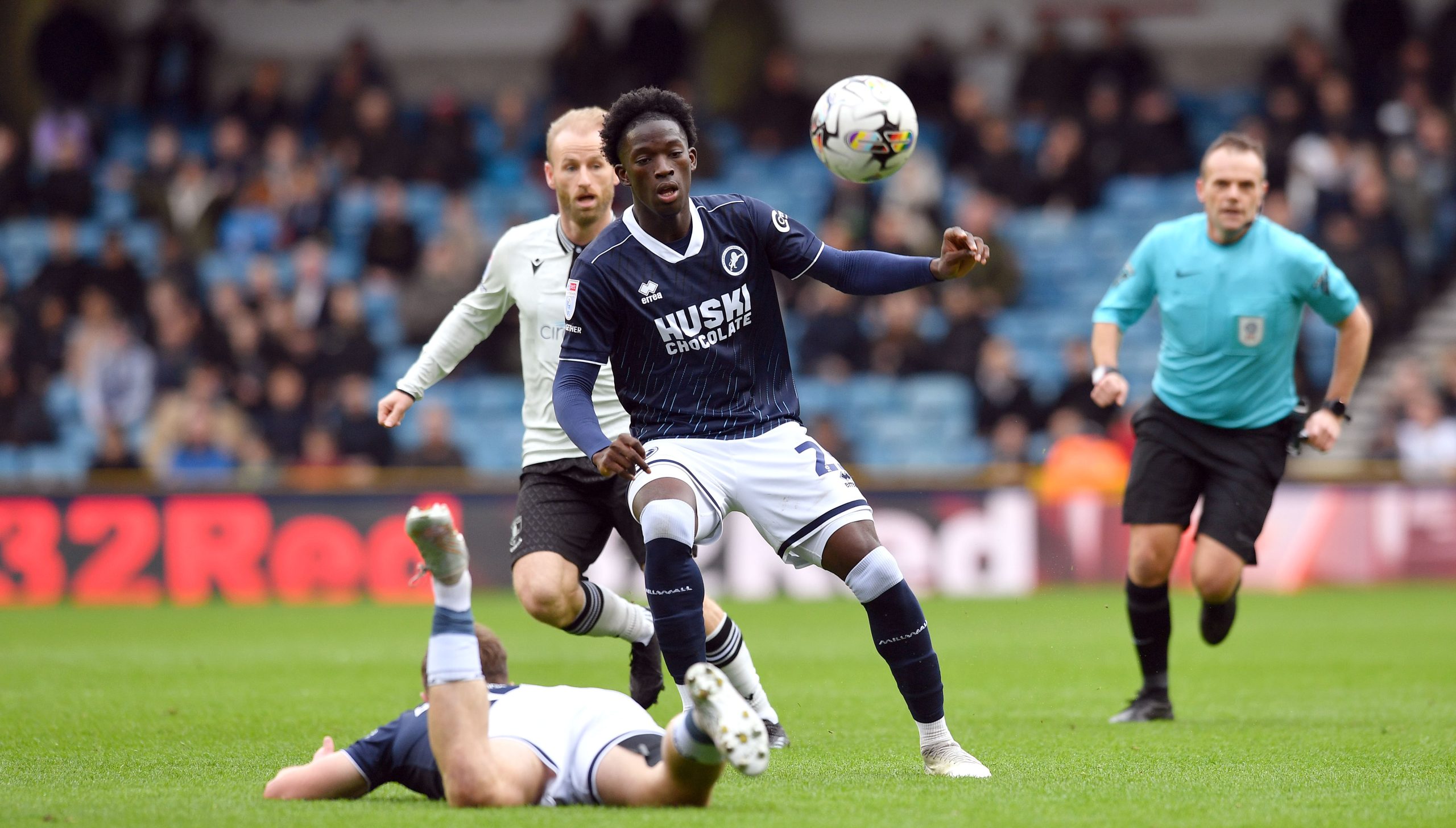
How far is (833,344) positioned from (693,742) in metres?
13.6

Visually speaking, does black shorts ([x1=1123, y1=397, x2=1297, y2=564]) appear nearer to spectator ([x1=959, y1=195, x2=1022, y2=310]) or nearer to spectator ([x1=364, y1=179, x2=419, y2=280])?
spectator ([x1=959, y1=195, x2=1022, y2=310])

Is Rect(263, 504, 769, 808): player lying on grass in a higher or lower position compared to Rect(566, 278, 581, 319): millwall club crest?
lower

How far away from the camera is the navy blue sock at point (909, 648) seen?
19.2 ft

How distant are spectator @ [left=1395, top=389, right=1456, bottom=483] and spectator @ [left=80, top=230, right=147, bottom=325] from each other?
14.0m

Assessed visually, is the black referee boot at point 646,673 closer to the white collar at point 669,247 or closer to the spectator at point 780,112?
the white collar at point 669,247

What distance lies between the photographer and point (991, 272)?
18828 millimetres

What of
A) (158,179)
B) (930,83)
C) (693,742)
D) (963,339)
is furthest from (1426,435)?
(158,179)

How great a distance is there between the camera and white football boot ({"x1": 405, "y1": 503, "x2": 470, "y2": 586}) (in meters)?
4.83

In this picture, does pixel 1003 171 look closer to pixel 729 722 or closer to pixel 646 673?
pixel 646 673

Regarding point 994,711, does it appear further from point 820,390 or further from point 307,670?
point 820,390

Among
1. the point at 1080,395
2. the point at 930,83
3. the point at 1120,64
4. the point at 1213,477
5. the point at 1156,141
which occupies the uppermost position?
the point at 1120,64

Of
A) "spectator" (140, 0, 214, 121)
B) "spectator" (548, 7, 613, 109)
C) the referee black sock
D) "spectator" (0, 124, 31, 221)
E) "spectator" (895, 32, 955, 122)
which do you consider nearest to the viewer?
the referee black sock

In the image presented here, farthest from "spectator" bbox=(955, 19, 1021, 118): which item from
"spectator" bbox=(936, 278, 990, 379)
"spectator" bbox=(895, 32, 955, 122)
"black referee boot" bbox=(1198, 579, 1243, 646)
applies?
"black referee boot" bbox=(1198, 579, 1243, 646)

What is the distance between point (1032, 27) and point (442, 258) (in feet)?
31.4
